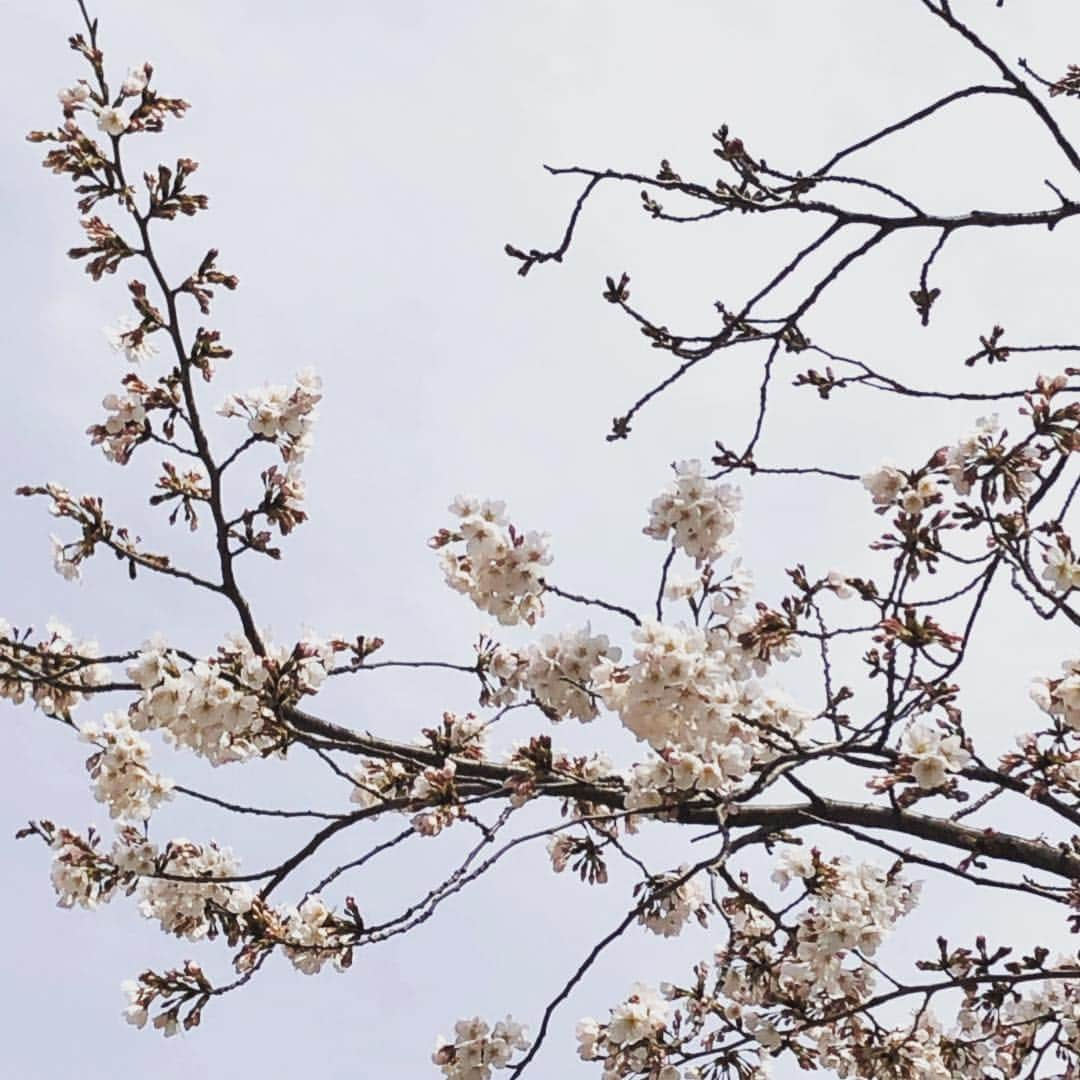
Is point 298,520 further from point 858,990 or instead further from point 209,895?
point 858,990

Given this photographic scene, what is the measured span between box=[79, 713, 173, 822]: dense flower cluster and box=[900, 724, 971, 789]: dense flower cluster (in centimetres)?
240

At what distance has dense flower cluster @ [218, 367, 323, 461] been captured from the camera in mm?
4238

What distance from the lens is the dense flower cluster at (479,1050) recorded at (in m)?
4.46

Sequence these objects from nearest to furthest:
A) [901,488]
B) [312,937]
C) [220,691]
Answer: [901,488]
[220,691]
[312,937]

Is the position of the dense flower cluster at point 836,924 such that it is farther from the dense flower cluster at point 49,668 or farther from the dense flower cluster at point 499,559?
the dense flower cluster at point 49,668

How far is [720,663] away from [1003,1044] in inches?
93.4

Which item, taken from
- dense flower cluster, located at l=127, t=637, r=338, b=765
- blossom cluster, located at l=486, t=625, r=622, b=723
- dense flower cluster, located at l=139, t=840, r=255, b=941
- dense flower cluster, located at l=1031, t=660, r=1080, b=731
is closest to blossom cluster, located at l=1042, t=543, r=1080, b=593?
dense flower cluster, located at l=1031, t=660, r=1080, b=731

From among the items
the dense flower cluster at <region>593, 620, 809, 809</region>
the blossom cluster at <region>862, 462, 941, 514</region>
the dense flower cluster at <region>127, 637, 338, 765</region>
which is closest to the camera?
the dense flower cluster at <region>593, 620, 809, 809</region>

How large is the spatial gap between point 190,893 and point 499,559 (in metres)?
1.63

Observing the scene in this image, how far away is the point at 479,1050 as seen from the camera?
448 centimetres

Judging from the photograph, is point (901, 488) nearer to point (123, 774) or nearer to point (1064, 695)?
point (1064, 695)

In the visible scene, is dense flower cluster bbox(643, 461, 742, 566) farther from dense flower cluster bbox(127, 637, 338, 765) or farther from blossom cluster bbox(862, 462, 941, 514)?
dense flower cluster bbox(127, 637, 338, 765)

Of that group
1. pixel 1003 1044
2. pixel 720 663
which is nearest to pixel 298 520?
pixel 720 663

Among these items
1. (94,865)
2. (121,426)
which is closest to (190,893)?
(94,865)
